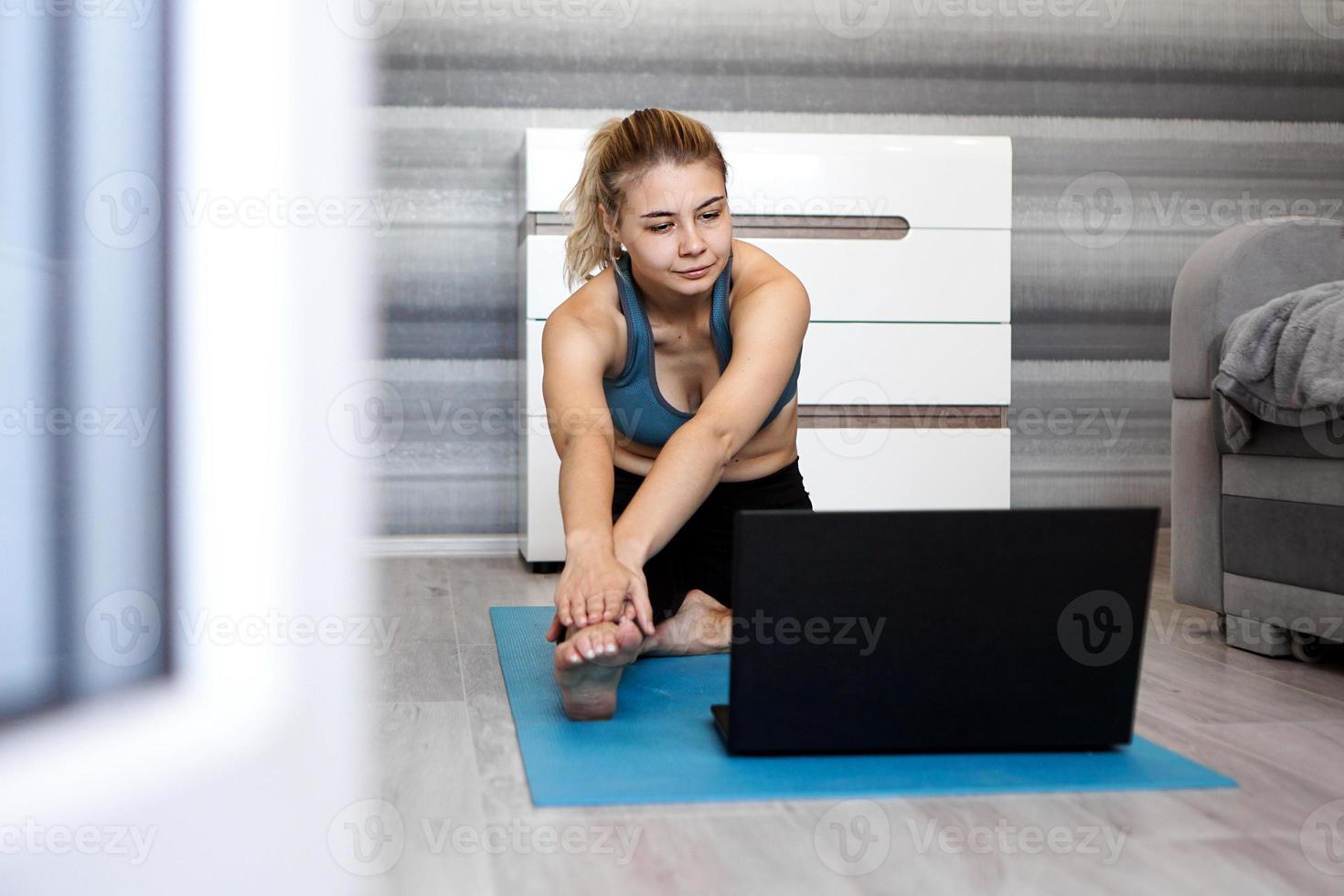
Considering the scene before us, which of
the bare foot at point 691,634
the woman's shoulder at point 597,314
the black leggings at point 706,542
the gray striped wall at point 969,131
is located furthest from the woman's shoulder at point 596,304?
the gray striped wall at point 969,131

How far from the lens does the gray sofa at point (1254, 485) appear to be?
66.1 inches

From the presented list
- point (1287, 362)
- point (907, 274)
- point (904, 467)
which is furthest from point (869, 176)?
point (1287, 362)

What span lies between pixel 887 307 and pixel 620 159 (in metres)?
1.34

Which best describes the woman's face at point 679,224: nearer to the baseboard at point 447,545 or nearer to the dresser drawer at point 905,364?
the dresser drawer at point 905,364

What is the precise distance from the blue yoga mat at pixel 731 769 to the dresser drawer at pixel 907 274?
164 cm

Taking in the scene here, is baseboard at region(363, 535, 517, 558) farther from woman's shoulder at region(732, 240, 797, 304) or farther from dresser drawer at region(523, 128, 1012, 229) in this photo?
woman's shoulder at region(732, 240, 797, 304)

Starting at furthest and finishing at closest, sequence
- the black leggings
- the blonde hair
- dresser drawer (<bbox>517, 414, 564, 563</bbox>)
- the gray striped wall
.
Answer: the gray striped wall, dresser drawer (<bbox>517, 414, 564, 563</bbox>), the black leggings, the blonde hair

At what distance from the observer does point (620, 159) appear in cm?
174

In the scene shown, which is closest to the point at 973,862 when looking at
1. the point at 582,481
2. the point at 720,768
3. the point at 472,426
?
the point at 720,768

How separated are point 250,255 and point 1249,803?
1133 millimetres

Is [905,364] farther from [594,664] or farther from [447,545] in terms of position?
[594,664]

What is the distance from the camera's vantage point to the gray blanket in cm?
159

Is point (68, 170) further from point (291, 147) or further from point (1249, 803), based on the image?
point (1249, 803)

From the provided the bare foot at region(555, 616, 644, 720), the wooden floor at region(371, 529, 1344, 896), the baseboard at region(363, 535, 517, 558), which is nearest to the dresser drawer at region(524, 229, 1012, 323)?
the baseboard at region(363, 535, 517, 558)
